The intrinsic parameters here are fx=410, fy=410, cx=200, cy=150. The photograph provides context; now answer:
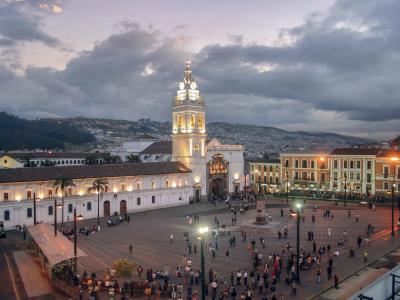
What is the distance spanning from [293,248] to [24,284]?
22057mm

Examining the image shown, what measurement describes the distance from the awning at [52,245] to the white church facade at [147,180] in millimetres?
10362

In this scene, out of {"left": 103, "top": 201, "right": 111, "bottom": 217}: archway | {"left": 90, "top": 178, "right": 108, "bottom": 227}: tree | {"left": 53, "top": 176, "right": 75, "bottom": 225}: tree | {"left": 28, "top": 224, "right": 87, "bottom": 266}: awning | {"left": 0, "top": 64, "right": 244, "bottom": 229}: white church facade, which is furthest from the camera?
{"left": 103, "top": 201, "right": 111, "bottom": 217}: archway

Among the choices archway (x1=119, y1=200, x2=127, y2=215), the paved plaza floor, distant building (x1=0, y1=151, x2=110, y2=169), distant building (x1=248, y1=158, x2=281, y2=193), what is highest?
distant building (x1=0, y1=151, x2=110, y2=169)

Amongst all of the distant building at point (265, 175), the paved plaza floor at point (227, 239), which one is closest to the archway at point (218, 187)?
the distant building at point (265, 175)

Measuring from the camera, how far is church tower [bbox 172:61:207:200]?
73.2 metres

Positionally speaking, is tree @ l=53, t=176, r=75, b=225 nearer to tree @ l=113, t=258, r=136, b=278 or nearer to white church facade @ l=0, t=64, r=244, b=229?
white church facade @ l=0, t=64, r=244, b=229

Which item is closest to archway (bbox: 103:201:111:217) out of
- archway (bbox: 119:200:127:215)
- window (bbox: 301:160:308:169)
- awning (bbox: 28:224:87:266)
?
archway (bbox: 119:200:127:215)

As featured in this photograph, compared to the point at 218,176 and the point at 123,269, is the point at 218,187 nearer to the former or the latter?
the point at 218,176

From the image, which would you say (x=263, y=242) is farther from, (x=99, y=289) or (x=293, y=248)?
(x=99, y=289)

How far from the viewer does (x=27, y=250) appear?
1489 inches

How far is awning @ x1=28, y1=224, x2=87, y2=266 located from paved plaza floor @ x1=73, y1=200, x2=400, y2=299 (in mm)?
2851

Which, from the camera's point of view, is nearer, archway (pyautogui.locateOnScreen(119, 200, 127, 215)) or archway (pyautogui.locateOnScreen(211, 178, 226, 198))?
archway (pyautogui.locateOnScreen(119, 200, 127, 215))

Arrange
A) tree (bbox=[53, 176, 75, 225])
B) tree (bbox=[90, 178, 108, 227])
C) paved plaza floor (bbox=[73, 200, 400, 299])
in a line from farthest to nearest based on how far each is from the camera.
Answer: tree (bbox=[90, 178, 108, 227])
tree (bbox=[53, 176, 75, 225])
paved plaza floor (bbox=[73, 200, 400, 299])

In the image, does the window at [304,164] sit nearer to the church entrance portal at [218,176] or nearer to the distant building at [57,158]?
the church entrance portal at [218,176]
